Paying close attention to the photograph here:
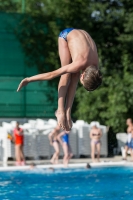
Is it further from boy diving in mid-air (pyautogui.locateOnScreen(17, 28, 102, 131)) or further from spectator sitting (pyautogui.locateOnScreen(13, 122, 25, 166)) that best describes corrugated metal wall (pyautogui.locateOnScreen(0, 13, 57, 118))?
boy diving in mid-air (pyautogui.locateOnScreen(17, 28, 102, 131))

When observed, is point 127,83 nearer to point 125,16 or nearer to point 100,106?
point 100,106

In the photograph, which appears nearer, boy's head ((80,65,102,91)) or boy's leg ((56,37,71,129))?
boy's head ((80,65,102,91))

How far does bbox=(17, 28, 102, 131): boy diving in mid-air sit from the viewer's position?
7.96m

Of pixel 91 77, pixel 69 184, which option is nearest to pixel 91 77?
pixel 91 77

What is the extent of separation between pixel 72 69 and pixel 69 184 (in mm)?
6564

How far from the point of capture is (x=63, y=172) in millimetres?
16547

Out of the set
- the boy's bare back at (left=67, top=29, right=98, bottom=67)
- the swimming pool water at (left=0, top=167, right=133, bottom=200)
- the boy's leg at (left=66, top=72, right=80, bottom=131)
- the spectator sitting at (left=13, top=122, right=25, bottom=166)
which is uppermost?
the boy's bare back at (left=67, top=29, right=98, bottom=67)

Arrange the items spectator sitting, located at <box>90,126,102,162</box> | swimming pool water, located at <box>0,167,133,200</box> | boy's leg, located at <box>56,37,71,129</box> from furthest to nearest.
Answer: spectator sitting, located at <box>90,126,102,162</box>
swimming pool water, located at <box>0,167,133,200</box>
boy's leg, located at <box>56,37,71,129</box>

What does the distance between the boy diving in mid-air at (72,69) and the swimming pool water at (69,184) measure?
3.41 m

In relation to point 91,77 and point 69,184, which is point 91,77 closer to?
point 91,77

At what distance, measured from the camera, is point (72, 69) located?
25.9 feet

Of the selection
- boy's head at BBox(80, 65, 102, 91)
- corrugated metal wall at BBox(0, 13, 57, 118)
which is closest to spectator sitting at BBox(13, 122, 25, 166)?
corrugated metal wall at BBox(0, 13, 57, 118)

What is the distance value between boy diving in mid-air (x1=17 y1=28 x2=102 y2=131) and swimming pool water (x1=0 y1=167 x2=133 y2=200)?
3409 millimetres

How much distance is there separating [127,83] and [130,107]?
96 cm
